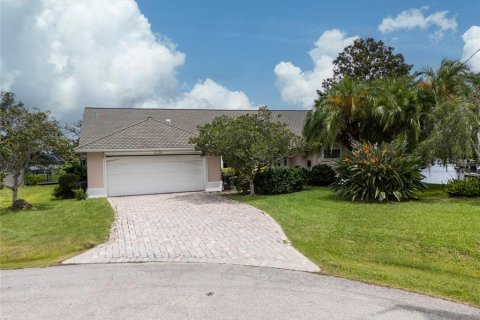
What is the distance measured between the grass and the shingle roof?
4.32 meters

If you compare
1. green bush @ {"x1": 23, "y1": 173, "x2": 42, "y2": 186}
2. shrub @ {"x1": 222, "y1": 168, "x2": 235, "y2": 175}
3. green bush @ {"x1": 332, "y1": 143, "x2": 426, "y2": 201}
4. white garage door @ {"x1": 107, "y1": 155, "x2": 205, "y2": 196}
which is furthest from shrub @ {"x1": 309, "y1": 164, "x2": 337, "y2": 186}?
green bush @ {"x1": 23, "y1": 173, "x2": 42, "y2": 186}

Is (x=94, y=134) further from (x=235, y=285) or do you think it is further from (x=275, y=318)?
(x=275, y=318)

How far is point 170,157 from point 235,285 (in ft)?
46.6

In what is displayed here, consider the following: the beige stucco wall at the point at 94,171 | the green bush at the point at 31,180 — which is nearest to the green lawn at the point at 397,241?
the beige stucco wall at the point at 94,171

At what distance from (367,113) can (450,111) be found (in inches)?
154

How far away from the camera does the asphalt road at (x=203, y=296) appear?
4.57m

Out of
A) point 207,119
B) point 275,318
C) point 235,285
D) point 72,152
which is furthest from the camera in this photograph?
point 207,119

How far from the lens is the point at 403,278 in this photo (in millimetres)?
5867

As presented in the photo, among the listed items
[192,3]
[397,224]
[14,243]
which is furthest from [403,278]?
[192,3]

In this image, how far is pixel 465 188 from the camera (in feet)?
43.7

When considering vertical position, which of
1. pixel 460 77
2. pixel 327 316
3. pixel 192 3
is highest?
pixel 192 3

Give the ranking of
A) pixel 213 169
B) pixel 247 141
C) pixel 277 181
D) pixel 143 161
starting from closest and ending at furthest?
pixel 247 141, pixel 277 181, pixel 143 161, pixel 213 169

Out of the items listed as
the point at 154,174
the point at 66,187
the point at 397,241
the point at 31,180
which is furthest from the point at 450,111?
the point at 31,180

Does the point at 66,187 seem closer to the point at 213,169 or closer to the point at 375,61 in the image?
the point at 213,169
